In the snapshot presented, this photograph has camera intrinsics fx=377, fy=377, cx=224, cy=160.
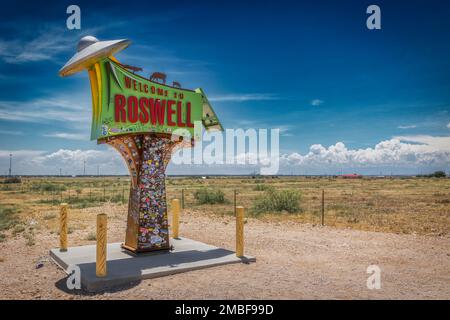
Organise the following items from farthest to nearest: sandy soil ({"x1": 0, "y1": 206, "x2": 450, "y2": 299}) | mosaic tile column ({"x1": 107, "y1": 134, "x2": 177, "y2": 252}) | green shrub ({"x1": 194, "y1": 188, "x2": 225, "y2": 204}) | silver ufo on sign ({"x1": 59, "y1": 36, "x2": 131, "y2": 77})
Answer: green shrub ({"x1": 194, "y1": 188, "x2": 225, "y2": 204}) < mosaic tile column ({"x1": 107, "y1": 134, "x2": 177, "y2": 252}) < silver ufo on sign ({"x1": 59, "y1": 36, "x2": 131, "y2": 77}) < sandy soil ({"x1": 0, "y1": 206, "x2": 450, "y2": 299})

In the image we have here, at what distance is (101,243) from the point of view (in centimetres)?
757

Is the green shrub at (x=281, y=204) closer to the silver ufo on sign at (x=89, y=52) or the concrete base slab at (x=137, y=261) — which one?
the concrete base slab at (x=137, y=261)

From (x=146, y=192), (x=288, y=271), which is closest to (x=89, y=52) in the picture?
(x=146, y=192)

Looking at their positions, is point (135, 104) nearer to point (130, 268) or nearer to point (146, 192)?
point (146, 192)

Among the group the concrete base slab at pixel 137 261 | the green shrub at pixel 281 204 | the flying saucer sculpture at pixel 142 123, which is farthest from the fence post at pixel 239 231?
the green shrub at pixel 281 204

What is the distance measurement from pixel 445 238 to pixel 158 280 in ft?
33.2

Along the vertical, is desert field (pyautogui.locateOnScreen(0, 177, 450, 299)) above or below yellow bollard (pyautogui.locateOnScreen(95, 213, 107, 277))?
below

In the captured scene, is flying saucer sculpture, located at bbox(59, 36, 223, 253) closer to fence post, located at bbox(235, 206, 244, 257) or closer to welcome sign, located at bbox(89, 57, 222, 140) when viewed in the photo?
welcome sign, located at bbox(89, 57, 222, 140)

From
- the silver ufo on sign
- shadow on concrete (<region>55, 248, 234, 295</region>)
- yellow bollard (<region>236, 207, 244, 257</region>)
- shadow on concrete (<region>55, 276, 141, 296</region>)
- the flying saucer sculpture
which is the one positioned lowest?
shadow on concrete (<region>55, 276, 141, 296</region>)

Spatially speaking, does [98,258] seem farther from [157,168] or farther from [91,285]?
[157,168]

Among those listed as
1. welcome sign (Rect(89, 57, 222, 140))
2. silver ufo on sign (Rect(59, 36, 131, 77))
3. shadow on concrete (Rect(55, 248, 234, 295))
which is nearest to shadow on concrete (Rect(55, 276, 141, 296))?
shadow on concrete (Rect(55, 248, 234, 295))

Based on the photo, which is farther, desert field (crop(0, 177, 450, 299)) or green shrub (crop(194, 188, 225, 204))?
green shrub (crop(194, 188, 225, 204))

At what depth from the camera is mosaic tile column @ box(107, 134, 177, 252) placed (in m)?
9.63

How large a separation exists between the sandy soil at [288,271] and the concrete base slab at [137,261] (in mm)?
241
